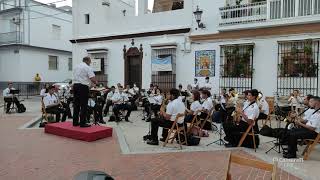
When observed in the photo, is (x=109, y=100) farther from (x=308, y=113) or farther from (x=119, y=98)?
(x=308, y=113)

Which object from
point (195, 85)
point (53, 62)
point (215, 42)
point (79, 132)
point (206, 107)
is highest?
point (215, 42)

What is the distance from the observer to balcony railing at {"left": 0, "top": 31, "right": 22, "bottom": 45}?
29716 millimetres

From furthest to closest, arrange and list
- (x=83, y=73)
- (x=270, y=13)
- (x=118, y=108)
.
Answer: (x=270, y=13) < (x=118, y=108) < (x=83, y=73)

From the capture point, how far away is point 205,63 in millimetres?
16656

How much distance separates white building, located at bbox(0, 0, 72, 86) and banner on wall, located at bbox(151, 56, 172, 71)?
52.0 ft

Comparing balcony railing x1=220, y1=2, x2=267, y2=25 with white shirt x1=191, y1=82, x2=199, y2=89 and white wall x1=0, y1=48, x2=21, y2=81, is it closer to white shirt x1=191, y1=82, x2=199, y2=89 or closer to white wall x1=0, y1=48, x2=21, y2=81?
white shirt x1=191, y1=82, x2=199, y2=89

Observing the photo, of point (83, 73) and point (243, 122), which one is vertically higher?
point (83, 73)

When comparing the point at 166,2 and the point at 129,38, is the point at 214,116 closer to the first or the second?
the point at 129,38

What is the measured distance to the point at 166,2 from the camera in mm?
22375

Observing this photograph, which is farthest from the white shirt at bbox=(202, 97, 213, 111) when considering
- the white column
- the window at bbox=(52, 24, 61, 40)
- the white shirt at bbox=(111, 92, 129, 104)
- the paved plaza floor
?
the window at bbox=(52, 24, 61, 40)

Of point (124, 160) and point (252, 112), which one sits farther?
point (252, 112)

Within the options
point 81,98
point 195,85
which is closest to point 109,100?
point 195,85

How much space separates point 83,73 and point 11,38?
24.6 m

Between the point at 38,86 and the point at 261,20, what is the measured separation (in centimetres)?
2129
